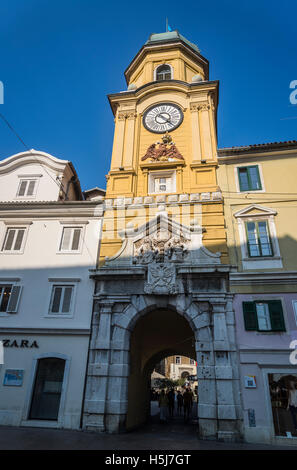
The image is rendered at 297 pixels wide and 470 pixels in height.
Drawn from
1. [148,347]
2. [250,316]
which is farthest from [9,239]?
[250,316]

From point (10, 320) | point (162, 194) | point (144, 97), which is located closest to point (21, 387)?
point (10, 320)

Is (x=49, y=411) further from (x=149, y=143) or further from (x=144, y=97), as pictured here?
(x=144, y=97)

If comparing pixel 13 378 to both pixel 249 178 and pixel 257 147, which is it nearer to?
pixel 249 178

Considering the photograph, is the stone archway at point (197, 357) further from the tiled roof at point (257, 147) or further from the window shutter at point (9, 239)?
the tiled roof at point (257, 147)

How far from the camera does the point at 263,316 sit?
45.3 ft

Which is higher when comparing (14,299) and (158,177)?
(158,177)

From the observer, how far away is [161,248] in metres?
15.9

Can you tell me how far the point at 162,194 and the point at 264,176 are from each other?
19.1ft

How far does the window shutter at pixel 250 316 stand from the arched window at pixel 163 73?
1775cm

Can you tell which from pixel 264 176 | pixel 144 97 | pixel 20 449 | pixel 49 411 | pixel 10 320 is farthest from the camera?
pixel 144 97

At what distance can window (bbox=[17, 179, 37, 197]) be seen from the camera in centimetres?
1973

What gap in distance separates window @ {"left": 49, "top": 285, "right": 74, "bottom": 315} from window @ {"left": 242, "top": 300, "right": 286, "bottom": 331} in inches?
343

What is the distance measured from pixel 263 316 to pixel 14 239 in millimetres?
14133

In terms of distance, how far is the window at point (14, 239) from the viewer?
17688 mm
